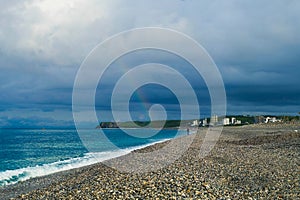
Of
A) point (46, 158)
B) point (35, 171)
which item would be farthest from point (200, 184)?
point (46, 158)

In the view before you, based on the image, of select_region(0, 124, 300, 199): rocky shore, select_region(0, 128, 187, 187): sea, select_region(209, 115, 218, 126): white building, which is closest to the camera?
select_region(0, 124, 300, 199): rocky shore

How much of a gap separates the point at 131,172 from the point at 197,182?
4.62 m

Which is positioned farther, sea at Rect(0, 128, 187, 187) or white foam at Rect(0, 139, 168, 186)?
sea at Rect(0, 128, 187, 187)

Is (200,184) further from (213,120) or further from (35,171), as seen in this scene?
(213,120)

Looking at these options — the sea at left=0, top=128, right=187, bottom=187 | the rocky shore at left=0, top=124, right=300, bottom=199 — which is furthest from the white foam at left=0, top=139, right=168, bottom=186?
the rocky shore at left=0, top=124, right=300, bottom=199

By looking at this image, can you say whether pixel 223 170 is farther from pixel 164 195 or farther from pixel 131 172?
pixel 164 195

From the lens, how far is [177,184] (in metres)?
13.1

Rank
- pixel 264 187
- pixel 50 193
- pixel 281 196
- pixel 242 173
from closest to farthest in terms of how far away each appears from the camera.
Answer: pixel 281 196, pixel 264 187, pixel 50 193, pixel 242 173

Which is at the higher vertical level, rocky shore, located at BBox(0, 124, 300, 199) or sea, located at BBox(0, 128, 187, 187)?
rocky shore, located at BBox(0, 124, 300, 199)

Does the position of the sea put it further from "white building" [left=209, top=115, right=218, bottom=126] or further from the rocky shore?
"white building" [left=209, top=115, right=218, bottom=126]

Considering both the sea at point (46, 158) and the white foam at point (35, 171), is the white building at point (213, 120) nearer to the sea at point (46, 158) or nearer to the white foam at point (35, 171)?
the sea at point (46, 158)

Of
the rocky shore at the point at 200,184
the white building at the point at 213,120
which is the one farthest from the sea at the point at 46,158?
the white building at the point at 213,120

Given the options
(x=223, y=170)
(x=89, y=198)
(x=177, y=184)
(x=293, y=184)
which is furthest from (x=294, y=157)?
(x=89, y=198)

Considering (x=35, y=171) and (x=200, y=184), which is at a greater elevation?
(x=200, y=184)
